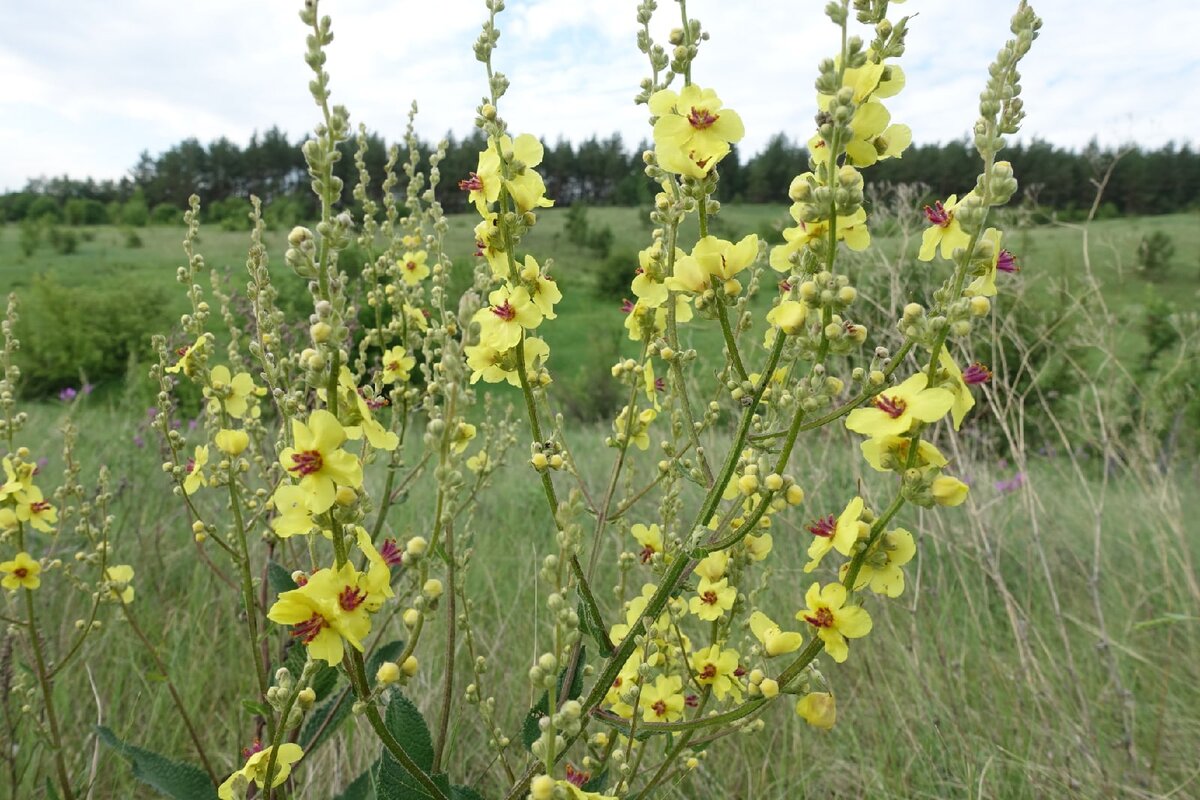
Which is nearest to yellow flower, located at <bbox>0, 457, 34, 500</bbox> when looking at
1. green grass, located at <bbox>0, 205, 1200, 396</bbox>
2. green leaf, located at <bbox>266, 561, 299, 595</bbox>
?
green leaf, located at <bbox>266, 561, 299, 595</bbox>

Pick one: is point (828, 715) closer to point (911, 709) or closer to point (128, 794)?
point (911, 709)

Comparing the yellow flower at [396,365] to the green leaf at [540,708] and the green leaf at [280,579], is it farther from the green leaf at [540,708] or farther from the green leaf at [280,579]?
the green leaf at [540,708]

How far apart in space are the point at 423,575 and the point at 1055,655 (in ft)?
10.2

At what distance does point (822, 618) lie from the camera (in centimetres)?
121

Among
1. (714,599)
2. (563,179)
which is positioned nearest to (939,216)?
(714,599)

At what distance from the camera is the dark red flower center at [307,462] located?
→ 99 centimetres

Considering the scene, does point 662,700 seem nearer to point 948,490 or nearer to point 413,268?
point 948,490

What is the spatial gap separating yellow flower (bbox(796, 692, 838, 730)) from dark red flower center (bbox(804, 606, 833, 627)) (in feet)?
0.43

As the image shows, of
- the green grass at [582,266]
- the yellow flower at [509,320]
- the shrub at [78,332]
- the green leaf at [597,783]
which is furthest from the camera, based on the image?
the shrub at [78,332]

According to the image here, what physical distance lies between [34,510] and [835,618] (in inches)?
86.0

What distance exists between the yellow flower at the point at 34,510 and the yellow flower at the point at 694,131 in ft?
6.49

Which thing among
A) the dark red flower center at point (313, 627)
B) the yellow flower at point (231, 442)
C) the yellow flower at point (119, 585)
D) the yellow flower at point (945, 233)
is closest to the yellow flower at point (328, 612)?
the dark red flower center at point (313, 627)

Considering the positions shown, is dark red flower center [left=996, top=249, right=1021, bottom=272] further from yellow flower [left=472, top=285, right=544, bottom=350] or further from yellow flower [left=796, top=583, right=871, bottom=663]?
yellow flower [left=472, top=285, right=544, bottom=350]

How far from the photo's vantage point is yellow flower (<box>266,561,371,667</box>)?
1.02m
